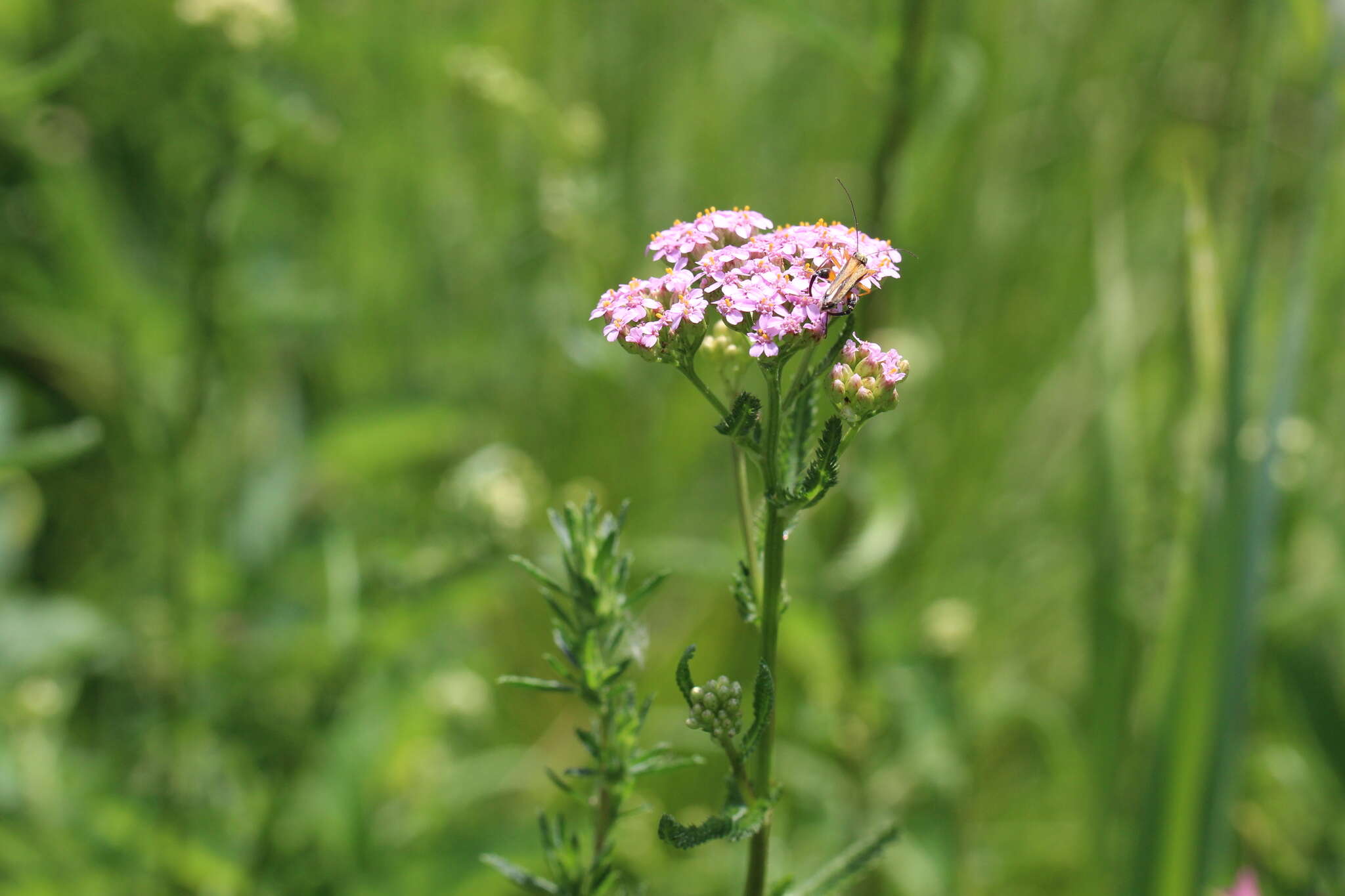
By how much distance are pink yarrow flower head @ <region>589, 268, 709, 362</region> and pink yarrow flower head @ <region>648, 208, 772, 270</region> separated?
0.11 ft

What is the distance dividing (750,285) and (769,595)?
0.79ft

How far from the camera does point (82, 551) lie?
2.51 metres

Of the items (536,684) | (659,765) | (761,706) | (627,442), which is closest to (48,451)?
(536,684)

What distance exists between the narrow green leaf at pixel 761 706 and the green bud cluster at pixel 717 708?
0.05 feet

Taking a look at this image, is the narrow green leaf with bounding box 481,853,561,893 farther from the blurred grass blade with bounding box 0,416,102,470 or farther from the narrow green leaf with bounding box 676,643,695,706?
the blurred grass blade with bounding box 0,416,102,470

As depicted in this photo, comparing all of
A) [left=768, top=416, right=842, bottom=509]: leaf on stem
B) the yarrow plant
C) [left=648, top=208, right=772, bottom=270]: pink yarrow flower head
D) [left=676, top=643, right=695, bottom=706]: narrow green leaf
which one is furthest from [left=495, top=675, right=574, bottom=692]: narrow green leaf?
[left=648, top=208, right=772, bottom=270]: pink yarrow flower head

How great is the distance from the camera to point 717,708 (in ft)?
2.75

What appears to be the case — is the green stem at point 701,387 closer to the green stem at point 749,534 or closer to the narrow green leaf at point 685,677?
the green stem at point 749,534

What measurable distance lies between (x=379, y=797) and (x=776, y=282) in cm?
153

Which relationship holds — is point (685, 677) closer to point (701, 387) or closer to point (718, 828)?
point (718, 828)

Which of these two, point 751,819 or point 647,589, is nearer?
point 751,819

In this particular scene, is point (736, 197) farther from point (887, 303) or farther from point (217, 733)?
point (217, 733)

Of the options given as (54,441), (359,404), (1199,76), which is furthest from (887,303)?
(1199,76)

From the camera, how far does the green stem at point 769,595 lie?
84cm
